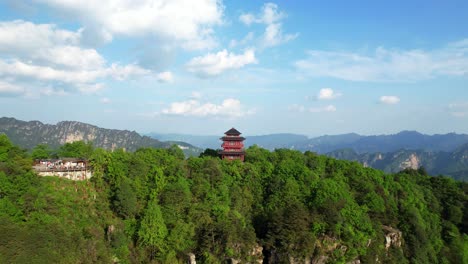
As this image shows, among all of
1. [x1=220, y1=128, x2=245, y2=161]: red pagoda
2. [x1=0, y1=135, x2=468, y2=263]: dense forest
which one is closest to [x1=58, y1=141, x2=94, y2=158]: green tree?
[x1=0, y1=135, x2=468, y2=263]: dense forest

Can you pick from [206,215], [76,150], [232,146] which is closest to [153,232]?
[206,215]

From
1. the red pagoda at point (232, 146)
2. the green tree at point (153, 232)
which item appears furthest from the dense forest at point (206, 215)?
the red pagoda at point (232, 146)

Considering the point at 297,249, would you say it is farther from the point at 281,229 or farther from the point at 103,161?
the point at 103,161

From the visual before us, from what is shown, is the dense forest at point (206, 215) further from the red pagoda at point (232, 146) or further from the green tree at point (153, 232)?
the red pagoda at point (232, 146)

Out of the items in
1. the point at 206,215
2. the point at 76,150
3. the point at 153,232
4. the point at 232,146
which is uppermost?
the point at 232,146

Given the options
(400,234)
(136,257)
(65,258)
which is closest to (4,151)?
(65,258)

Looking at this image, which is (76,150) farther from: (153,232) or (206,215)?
(206,215)

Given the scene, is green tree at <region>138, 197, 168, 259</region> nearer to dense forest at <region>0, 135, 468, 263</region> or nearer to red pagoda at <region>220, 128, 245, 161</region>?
dense forest at <region>0, 135, 468, 263</region>
